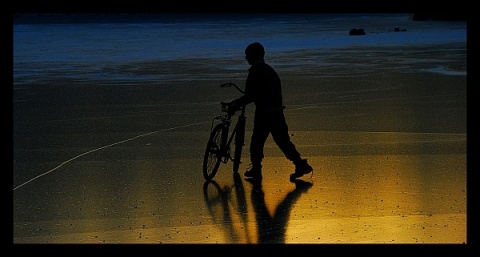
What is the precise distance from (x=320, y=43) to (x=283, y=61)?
1251 cm

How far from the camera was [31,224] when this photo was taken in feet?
30.7

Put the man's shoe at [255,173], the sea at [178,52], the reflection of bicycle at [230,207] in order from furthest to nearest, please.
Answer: the sea at [178,52]
the man's shoe at [255,173]
the reflection of bicycle at [230,207]

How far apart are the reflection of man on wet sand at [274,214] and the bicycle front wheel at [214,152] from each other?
1.75 feet

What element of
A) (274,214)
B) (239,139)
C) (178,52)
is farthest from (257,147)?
(178,52)

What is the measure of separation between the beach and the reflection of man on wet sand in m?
0.01

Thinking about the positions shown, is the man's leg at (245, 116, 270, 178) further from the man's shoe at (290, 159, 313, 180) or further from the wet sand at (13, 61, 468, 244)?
the man's shoe at (290, 159, 313, 180)

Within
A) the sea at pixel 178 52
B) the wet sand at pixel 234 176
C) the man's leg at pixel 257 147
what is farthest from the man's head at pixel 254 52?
the sea at pixel 178 52

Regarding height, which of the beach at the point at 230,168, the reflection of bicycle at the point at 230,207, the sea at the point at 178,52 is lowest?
the reflection of bicycle at the point at 230,207

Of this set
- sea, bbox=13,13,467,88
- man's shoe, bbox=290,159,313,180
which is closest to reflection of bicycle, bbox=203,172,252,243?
man's shoe, bbox=290,159,313,180

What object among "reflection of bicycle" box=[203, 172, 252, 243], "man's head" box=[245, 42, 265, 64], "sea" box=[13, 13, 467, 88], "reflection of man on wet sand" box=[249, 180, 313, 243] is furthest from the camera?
"sea" box=[13, 13, 467, 88]

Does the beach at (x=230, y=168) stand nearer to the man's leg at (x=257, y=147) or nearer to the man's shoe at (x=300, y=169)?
the man's shoe at (x=300, y=169)

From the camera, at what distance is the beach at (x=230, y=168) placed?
9.02 meters

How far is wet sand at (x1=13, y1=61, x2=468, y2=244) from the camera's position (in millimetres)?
8969
